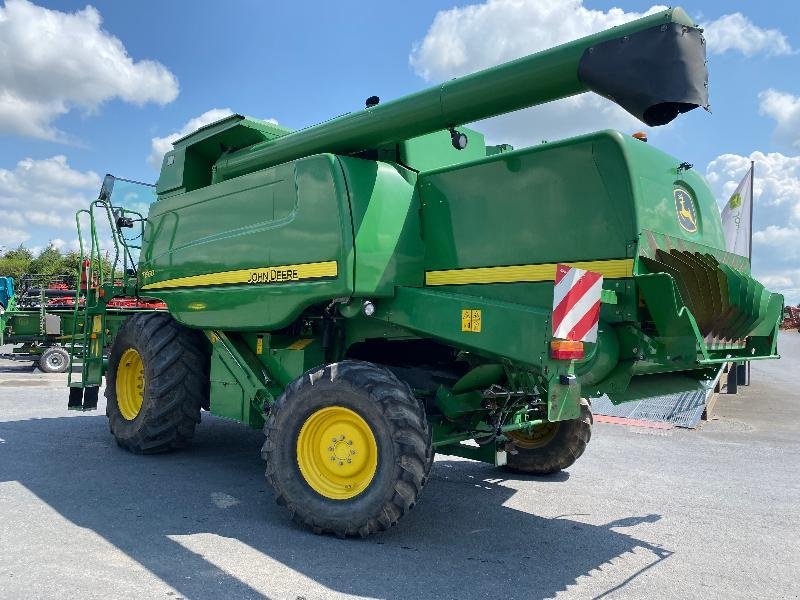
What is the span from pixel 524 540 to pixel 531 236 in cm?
205

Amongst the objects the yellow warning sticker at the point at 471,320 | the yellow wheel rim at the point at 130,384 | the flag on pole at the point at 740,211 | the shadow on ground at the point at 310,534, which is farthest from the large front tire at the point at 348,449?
the flag on pole at the point at 740,211

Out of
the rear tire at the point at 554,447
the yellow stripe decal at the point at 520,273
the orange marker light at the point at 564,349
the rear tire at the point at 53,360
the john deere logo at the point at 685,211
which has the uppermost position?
the john deere logo at the point at 685,211

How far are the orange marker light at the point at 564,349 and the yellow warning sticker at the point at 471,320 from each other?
0.59m

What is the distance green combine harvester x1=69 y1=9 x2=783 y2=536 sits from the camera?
401cm

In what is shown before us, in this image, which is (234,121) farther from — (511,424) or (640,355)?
(640,355)

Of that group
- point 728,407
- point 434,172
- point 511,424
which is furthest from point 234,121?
point 728,407

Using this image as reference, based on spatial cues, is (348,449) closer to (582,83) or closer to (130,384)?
(582,83)

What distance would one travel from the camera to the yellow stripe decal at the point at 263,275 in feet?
15.9

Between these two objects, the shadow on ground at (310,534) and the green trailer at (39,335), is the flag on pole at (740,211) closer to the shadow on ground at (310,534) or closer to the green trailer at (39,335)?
the shadow on ground at (310,534)

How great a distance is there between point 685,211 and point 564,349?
149 cm

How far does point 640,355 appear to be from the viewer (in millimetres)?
4102

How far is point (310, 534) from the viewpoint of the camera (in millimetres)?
4398

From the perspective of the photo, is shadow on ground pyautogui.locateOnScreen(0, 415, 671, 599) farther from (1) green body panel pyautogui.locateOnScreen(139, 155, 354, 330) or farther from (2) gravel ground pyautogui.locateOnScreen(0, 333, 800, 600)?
(1) green body panel pyautogui.locateOnScreen(139, 155, 354, 330)

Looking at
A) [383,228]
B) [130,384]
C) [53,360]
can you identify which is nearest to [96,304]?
[130,384]
